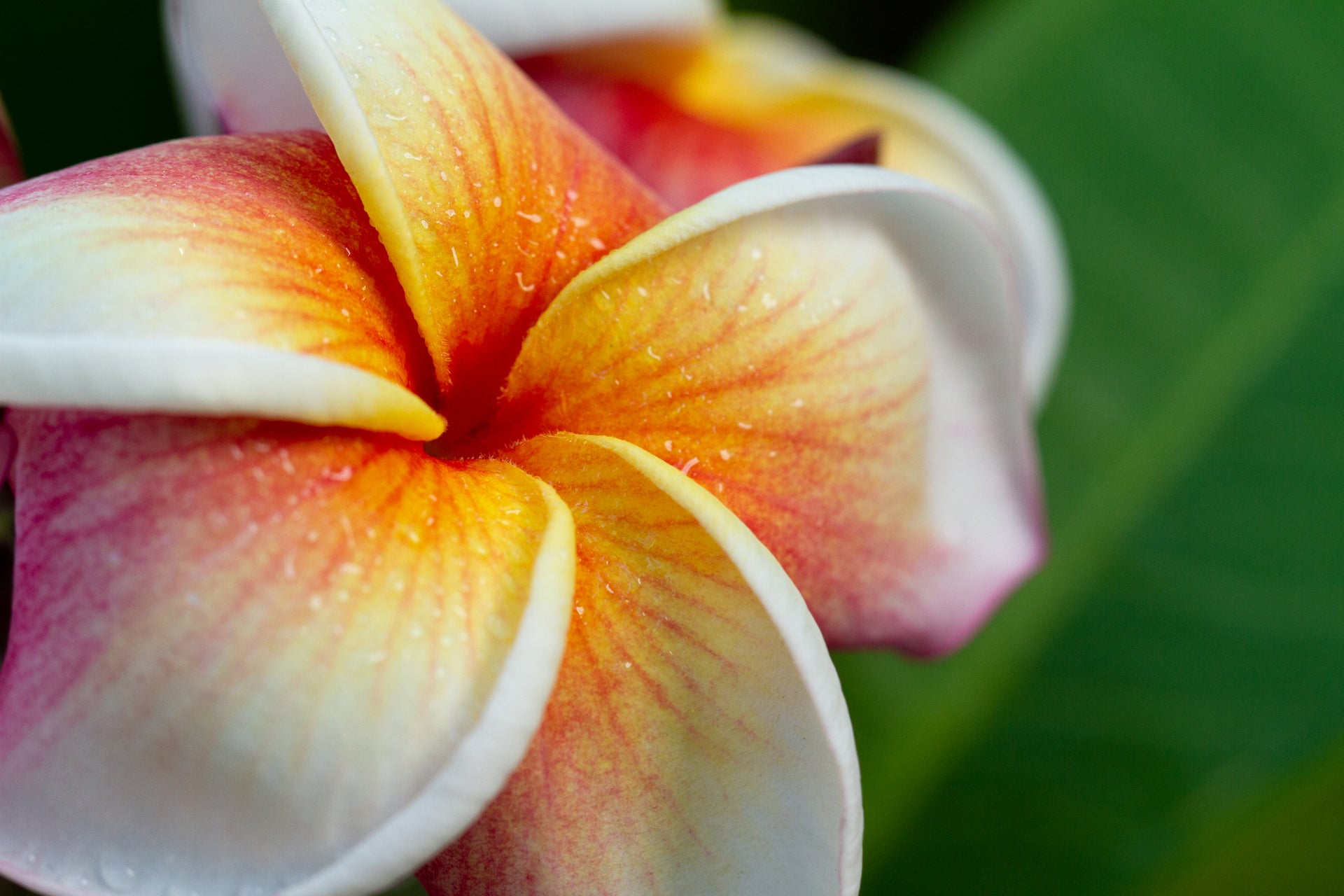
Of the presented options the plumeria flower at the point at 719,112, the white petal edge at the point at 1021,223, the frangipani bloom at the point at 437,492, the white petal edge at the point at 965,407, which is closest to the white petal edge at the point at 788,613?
the frangipani bloom at the point at 437,492

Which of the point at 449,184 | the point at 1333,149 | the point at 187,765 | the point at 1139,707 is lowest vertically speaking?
the point at 1139,707

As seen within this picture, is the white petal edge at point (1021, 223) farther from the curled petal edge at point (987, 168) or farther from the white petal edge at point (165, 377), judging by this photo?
the white petal edge at point (165, 377)

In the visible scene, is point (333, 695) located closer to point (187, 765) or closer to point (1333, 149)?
point (187, 765)

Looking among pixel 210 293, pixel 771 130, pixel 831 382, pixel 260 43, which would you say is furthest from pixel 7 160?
pixel 771 130

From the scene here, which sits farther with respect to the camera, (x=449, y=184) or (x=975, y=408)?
(x=975, y=408)

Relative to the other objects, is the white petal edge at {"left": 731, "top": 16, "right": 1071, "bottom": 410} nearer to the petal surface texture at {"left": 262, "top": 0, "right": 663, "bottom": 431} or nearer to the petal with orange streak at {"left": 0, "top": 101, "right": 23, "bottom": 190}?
the petal surface texture at {"left": 262, "top": 0, "right": 663, "bottom": 431}

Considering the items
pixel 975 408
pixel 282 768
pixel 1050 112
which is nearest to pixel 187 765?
pixel 282 768

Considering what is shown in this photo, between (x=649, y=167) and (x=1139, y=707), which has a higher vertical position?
Answer: (x=649, y=167)
